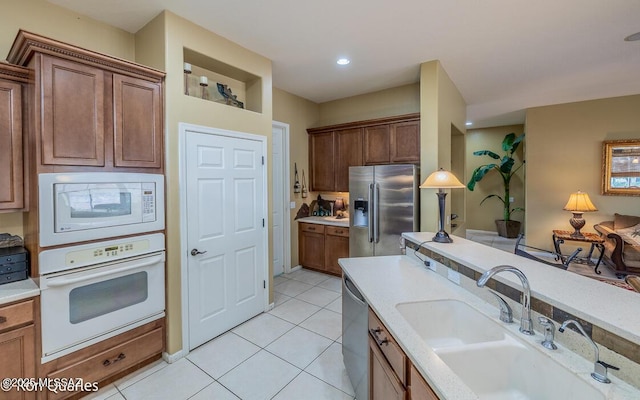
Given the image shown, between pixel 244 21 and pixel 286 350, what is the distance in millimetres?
3025

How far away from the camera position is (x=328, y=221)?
14.8 feet

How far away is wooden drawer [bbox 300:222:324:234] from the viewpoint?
4.54 meters

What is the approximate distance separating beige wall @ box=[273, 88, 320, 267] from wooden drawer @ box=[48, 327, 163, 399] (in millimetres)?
2600

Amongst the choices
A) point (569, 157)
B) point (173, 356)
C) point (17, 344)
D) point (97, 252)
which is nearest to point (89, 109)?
point (97, 252)

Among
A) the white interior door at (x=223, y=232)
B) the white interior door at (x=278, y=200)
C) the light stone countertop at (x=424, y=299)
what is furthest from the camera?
the white interior door at (x=278, y=200)

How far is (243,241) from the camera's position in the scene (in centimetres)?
299

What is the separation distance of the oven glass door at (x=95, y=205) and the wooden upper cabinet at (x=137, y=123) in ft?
0.71

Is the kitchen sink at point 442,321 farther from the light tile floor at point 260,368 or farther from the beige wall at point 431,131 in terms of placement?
the beige wall at point 431,131

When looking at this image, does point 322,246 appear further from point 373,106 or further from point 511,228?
point 511,228

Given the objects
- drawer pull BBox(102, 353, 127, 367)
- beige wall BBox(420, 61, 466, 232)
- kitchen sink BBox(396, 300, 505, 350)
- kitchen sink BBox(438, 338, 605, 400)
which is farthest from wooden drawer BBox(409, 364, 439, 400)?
beige wall BBox(420, 61, 466, 232)

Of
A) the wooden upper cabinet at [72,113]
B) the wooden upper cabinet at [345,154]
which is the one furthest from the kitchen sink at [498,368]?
the wooden upper cabinet at [345,154]

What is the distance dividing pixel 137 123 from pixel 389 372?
8.10ft

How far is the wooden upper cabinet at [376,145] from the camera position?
13.3 ft

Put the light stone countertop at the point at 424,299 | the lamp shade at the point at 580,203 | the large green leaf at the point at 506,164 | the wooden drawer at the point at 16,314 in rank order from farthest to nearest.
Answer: the large green leaf at the point at 506,164 < the lamp shade at the point at 580,203 < the wooden drawer at the point at 16,314 < the light stone countertop at the point at 424,299
